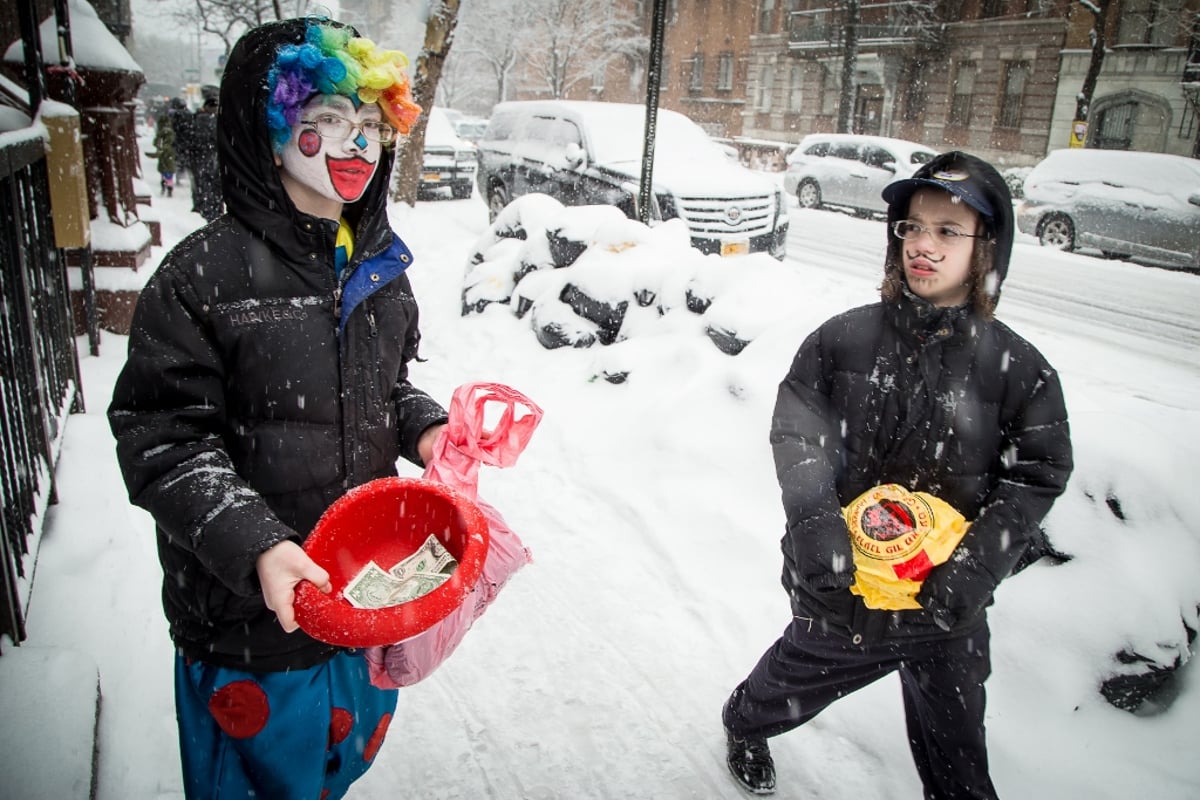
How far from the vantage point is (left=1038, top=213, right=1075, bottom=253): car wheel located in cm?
1295

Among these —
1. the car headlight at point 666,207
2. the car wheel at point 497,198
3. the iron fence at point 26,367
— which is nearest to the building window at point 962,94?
the car wheel at point 497,198

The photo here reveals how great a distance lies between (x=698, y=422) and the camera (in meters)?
4.34

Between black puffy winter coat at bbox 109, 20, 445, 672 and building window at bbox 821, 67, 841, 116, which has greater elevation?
building window at bbox 821, 67, 841, 116

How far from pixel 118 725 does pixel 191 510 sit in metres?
1.47

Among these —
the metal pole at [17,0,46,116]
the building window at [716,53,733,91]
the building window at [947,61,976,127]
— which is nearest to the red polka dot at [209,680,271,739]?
the metal pole at [17,0,46,116]

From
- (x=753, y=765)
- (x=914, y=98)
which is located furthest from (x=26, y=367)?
(x=914, y=98)

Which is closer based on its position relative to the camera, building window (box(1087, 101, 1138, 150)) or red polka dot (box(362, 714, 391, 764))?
red polka dot (box(362, 714, 391, 764))

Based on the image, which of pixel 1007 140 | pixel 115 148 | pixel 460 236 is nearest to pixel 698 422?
pixel 115 148

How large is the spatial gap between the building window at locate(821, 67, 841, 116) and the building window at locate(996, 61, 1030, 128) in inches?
275

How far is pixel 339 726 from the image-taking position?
A: 1749 millimetres

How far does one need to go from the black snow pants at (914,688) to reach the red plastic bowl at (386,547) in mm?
1147

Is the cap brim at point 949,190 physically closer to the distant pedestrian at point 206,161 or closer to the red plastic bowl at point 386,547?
the red plastic bowl at point 386,547

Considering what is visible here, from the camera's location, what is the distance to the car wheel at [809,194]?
55.9 feet

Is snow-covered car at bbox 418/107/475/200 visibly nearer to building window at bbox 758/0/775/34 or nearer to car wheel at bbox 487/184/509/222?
car wheel at bbox 487/184/509/222
